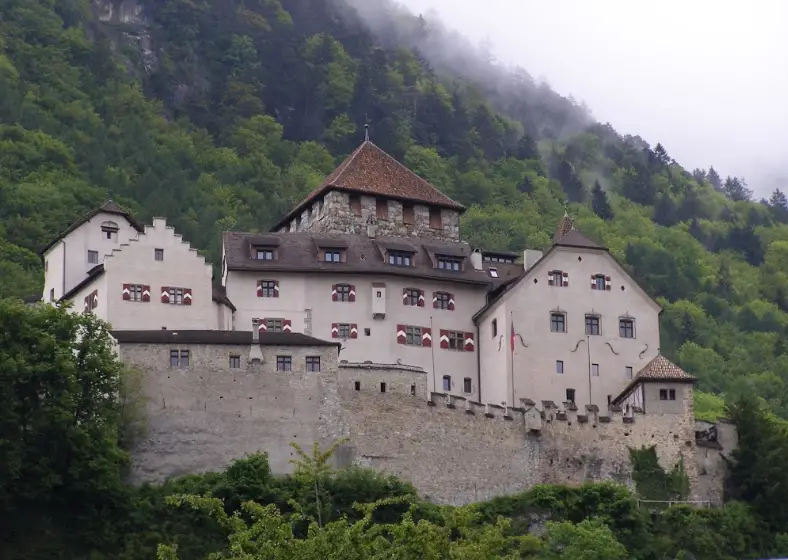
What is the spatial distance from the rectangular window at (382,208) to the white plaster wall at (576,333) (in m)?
7.06

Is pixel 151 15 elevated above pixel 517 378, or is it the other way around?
pixel 151 15

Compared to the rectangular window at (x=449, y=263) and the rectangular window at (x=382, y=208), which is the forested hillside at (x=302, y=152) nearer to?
the rectangular window at (x=382, y=208)

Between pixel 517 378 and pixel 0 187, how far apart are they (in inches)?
2151

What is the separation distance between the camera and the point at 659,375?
71562mm

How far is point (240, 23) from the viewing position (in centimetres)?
16700

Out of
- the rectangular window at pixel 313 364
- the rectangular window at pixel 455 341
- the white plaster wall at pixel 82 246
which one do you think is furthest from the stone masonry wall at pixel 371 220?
the rectangular window at pixel 313 364

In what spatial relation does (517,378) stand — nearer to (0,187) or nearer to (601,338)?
(601,338)

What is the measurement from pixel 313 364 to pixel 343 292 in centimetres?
763

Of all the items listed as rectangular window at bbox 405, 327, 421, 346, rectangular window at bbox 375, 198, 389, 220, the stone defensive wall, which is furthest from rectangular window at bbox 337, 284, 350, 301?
rectangular window at bbox 375, 198, 389, 220

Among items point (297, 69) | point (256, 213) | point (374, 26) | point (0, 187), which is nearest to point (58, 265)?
point (0, 187)

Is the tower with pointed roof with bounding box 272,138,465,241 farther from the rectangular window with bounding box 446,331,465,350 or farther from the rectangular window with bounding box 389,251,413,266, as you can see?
the rectangular window with bounding box 446,331,465,350

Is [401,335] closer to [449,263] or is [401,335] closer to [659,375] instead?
[449,263]

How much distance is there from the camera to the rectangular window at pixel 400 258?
76.1 m

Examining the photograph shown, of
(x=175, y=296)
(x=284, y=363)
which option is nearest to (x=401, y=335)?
(x=284, y=363)
